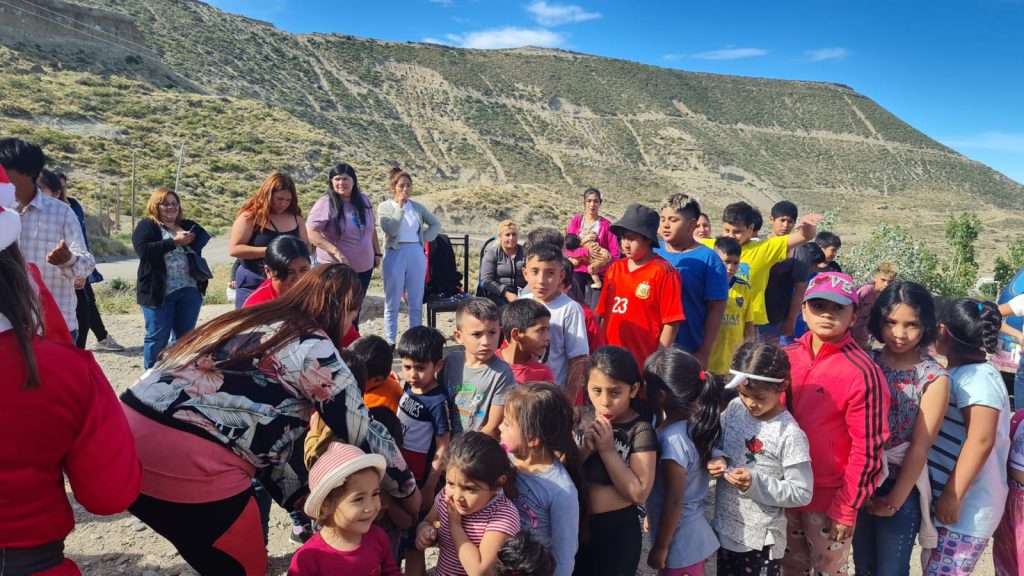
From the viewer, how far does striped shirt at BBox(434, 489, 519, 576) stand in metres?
1.99

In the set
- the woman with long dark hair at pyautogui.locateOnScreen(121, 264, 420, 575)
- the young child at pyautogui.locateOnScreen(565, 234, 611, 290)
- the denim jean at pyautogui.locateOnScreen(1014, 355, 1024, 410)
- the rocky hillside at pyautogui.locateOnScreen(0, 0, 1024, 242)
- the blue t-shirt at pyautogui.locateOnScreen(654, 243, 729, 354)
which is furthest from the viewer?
the rocky hillside at pyautogui.locateOnScreen(0, 0, 1024, 242)

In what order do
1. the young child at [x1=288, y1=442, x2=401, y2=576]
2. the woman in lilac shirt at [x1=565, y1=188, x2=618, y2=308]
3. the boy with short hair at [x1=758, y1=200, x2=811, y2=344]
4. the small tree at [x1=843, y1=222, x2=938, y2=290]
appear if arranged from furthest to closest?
the small tree at [x1=843, y1=222, x2=938, y2=290], the woman in lilac shirt at [x1=565, y1=188, x2=618, y2=308], the boy with short hair at [x1=758, y1=200, x2=811, y2=344], the young child at [x1=288, y1=442, x2=401, y2=576]

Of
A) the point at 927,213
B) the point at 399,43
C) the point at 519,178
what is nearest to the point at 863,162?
the point at 927,213

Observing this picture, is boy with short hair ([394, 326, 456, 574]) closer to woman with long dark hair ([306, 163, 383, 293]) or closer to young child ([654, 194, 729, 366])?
young child ([654, 194, 729, 366])

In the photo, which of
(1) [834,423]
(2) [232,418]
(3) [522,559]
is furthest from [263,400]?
(1) [834,423]

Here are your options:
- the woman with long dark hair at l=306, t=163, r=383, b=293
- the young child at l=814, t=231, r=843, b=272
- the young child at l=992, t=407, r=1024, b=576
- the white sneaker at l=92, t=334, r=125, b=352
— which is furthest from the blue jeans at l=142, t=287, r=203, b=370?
the young child at l=814, t=231, r=843, b=272

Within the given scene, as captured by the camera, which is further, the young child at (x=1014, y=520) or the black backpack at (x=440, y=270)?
the black backpack at (x=440, y=270)

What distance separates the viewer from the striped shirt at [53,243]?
3.22 m

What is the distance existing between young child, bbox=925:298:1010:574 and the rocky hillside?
2191 cm

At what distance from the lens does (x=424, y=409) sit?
2682 mm

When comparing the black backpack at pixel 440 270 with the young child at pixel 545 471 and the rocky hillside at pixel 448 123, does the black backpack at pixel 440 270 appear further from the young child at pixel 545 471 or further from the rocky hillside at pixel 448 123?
the rocky hillside at pixel 448 123

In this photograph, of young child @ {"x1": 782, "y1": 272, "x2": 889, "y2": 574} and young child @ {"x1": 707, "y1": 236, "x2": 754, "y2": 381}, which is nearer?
young child @ {"x1": 782, "y1": 272, "x2": 889, "y2": 574}

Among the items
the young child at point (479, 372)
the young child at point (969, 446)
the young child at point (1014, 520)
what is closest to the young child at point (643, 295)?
the young child at point (479, 372)

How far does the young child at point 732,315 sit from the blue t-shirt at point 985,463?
1644mm
